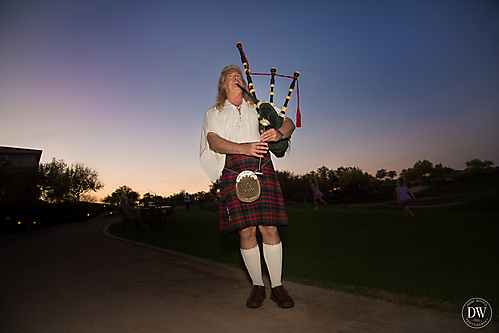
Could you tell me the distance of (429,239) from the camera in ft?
18.0

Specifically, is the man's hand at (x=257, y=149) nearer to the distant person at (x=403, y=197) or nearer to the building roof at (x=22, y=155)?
the distant person at (x=403, y=197)

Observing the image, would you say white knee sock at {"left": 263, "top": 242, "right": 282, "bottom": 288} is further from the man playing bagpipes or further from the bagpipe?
the bagpipe

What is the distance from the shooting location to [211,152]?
2.97 m

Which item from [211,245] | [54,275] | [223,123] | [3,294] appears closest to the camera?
[223,123]

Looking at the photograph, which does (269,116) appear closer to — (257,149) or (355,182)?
(257,149)

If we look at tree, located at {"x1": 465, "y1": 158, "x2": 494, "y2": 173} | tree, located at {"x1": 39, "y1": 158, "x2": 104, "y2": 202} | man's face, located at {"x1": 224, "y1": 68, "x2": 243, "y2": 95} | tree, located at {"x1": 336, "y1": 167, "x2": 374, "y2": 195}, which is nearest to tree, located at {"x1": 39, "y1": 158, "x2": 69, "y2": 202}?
tree, located at {"x1": 39, "y1": 158, "x2": 104, "y2": 202}

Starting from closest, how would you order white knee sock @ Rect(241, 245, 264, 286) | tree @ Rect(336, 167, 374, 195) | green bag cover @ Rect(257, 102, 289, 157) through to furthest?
green bag cover @ Rect(257, 102, 289, 157) < white knee sock @ Rect(241, 245, 264, 286) < tree @ Rect(336, 167, 374, 195)

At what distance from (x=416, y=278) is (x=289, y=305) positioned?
1.53m

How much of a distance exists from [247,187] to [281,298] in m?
0.96

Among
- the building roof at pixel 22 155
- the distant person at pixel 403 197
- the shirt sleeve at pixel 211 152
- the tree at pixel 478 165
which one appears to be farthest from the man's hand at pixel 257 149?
the building roof at pixel 22 155

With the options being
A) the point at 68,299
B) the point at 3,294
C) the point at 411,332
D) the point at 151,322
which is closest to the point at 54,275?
the point at 3,294

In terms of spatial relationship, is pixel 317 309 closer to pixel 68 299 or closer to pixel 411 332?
pixel 411 332

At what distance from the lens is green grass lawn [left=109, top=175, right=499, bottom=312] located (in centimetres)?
280

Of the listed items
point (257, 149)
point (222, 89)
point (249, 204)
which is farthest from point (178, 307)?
point (222, 89)
